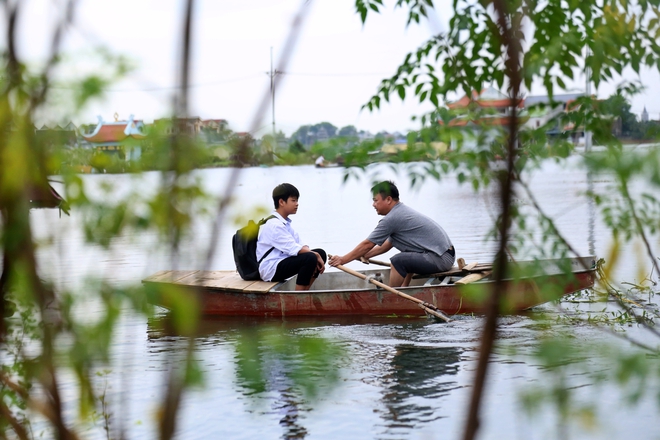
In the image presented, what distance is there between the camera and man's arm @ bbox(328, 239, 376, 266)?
9766 mm

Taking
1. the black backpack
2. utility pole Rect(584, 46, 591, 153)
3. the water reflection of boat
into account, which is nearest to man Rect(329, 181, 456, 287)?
the water reflection of boat

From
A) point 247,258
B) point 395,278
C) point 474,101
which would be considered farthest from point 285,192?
point 474,101

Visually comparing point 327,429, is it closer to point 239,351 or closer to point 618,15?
point 618,15

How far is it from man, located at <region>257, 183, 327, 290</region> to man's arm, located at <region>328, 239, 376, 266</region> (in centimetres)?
42

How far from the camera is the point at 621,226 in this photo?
3.74 metres

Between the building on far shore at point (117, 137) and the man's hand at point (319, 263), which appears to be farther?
the man's hand at point (319, 263)

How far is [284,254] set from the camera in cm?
1034

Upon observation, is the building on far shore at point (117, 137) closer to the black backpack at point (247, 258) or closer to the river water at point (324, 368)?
the river water at point (324, 368)

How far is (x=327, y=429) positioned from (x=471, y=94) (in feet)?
11.3

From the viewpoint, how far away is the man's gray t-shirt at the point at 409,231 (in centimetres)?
1011

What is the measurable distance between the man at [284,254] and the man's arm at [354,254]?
421 mm

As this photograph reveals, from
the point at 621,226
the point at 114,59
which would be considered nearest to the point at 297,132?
the point at 114,59

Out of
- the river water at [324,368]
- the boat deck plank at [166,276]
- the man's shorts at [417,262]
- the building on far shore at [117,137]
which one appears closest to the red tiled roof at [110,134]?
the building on far shore at [117,137]

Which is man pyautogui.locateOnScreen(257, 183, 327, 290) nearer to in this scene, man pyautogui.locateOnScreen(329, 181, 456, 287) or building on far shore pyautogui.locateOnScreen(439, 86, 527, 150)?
man pyautogui.locateOnScreen(329, 181, 456, 287)
